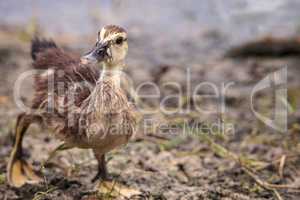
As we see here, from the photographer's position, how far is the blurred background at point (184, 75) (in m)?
3.74

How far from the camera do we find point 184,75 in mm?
5973

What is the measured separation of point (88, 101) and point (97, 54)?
0.88 feet

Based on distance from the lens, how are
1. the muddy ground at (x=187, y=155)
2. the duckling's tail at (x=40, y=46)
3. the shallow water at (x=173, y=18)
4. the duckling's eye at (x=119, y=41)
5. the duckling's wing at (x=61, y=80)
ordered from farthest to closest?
1. the shallow water at (x=173, y=18)
2. the duckling's tail at (x=40, y=46)
3. the muddy ground at (x=187, y=155)
4. the duckling's wing at (x=61, y=80)
5. the duckling's eye at (x=119, y=41)

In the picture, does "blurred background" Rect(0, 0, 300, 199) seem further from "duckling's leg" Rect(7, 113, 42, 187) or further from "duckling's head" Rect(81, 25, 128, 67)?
"duckling's head" Rect(81, 25, 128, 67)

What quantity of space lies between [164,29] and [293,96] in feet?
8.75

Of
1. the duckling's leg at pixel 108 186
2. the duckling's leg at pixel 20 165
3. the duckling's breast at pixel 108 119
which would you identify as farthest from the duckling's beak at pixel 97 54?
the duckling's leg at pixel 20 165

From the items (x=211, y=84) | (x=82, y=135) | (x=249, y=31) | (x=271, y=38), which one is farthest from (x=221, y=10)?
(x=82, y=135)

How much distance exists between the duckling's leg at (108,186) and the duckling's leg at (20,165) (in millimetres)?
408

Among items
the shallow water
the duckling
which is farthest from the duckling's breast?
the shallow water

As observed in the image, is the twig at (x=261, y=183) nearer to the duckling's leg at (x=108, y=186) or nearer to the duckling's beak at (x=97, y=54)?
the duckling's leg at (x=108, y=186)

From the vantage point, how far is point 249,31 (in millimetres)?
6883

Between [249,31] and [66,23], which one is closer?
[249,31]

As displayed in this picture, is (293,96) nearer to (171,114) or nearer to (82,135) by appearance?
(171,114)

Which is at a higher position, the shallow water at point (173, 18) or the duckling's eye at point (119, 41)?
the shallow water at point (173, 18)
